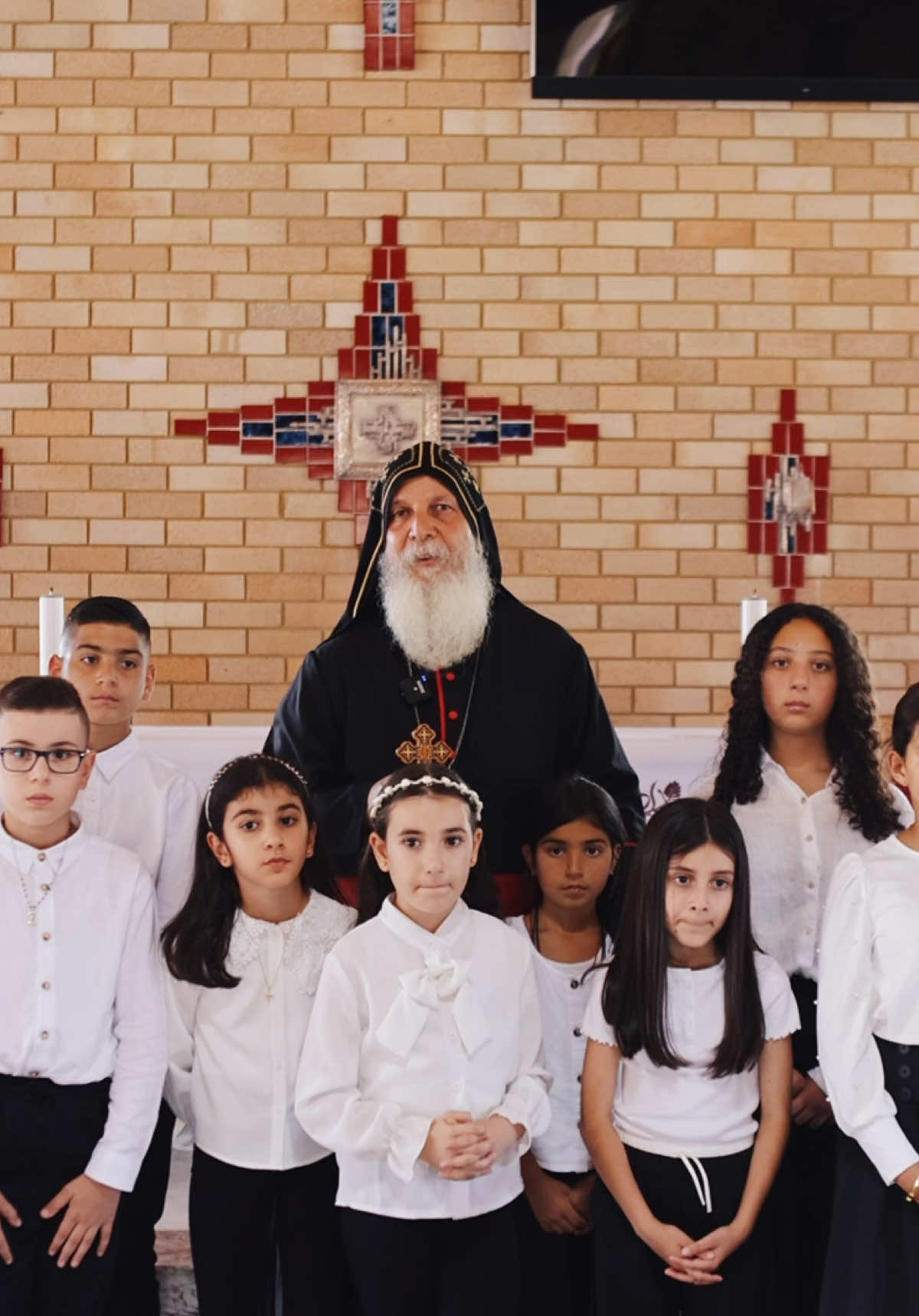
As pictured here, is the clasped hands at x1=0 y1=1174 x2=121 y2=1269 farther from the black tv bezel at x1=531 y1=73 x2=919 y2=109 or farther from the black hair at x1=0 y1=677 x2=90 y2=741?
the black tv bezel at x1=531 y1=73 x2=919 y2=109

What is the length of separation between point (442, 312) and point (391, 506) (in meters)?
1.96

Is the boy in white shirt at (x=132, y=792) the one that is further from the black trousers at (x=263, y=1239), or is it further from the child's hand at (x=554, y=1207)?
the child's hand at (x=554, y=1207)

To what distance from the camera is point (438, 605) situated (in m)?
3.55

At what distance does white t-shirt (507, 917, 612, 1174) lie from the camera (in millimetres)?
2963

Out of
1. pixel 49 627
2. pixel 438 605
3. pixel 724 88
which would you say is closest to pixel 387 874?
pixel 438 605

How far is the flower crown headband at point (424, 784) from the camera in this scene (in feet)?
9.18

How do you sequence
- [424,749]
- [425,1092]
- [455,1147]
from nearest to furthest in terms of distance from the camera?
[455,1147]
[425,1092]
[424,749]

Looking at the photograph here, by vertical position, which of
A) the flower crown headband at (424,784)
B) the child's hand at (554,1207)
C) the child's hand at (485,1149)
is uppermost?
the flower crown headband at (424,784)

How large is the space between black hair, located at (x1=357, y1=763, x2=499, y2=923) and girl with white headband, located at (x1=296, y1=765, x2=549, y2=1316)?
66 mm

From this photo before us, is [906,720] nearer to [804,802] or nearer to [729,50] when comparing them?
[804,802]

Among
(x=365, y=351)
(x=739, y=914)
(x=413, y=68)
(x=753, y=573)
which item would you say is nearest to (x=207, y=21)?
(x=413, y=68)

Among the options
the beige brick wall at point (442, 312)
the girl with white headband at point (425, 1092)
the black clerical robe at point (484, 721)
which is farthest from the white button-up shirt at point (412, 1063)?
the beige brick wall at point (442, 312)

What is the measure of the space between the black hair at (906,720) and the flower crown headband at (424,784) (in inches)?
31.9

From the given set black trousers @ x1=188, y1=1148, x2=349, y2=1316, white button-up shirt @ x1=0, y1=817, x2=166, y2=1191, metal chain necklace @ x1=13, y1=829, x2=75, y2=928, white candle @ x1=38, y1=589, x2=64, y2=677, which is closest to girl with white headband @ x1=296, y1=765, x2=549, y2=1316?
black trousers @ x1=188, y1=1148, x2=349, y2=1316
